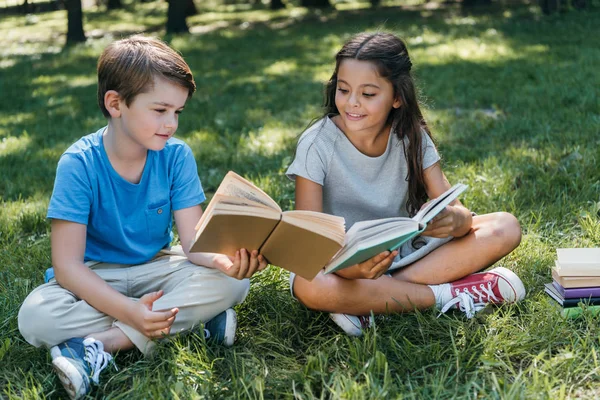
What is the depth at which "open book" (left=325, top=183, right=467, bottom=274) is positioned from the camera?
7.22 ft

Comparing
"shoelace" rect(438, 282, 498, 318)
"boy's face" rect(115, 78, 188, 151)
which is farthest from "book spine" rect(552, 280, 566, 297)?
"boy's face" rect(115, 78, 188, 151)

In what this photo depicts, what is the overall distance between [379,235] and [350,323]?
56 centimetres

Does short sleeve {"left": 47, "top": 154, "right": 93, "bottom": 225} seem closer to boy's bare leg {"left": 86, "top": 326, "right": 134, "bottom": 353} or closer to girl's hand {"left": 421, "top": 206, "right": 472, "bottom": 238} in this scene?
boy's bare leg {"left": 86, "top": 326, "right": 134, "bottom": 353}

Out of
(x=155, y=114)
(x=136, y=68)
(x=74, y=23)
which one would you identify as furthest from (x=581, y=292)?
(x=74, y=23)

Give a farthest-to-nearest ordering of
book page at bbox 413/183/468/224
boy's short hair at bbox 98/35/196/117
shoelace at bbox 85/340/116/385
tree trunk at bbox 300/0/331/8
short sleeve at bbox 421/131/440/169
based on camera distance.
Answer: tree trunk at bbox 300/0/331/8, short sleeve at bbox 421/131/440/169, boy's short hair at bbox 98/35/196/117, shoelace at bbox 85/340/116/385, book page at bbox 413/183/468/224

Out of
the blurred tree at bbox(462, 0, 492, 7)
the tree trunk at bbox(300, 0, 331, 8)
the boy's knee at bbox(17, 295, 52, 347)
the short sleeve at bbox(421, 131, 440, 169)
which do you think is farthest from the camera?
the tree trunk at bbox(300, 0, 331, 8)

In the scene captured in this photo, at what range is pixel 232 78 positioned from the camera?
7.87 meters

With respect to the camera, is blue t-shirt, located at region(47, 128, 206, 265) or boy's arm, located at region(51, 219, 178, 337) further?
blue t-shirt, located at region(47, 128, 206, 265)

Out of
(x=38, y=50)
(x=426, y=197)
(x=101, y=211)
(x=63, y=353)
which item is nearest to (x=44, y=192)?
(x=101, y=211)

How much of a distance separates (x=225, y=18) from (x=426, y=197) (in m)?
13.0

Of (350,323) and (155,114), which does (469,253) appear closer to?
(350,323)

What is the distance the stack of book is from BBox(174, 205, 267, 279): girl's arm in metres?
1.07

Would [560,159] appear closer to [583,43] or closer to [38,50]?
[583,43]

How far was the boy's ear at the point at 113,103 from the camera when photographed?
8.66 ft
